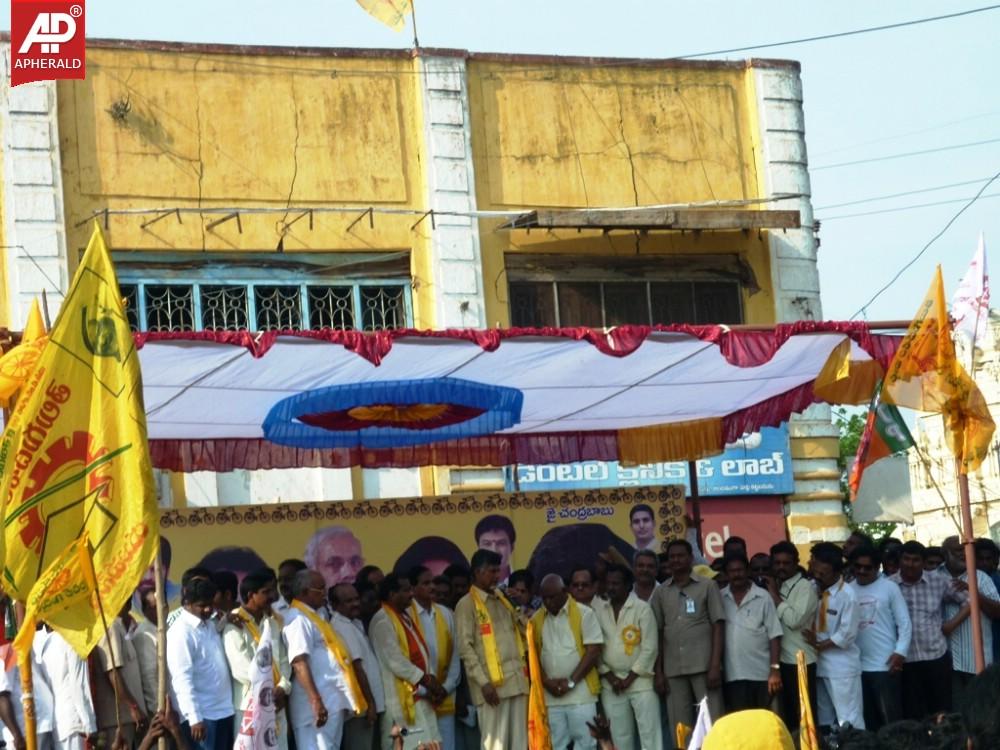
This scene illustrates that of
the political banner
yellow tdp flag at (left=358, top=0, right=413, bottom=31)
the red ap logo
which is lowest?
the political banner

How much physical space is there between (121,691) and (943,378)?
5348 millimetres

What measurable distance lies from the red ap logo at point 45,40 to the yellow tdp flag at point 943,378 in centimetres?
955

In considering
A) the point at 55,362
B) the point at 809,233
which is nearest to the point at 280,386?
the point at 55,362

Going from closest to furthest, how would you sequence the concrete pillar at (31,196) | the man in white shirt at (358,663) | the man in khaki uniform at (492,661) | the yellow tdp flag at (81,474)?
the yellow tdp flag at (81,474) → the man in white shirt at (358,663) → the man in khaki uniform at (492,661) → the concrete pillar at (31,196)

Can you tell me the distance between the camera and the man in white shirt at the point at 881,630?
13.2 metres

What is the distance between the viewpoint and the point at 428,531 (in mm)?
15828

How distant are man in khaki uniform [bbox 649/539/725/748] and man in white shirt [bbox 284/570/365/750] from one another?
7.46ft

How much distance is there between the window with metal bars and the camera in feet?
59.9

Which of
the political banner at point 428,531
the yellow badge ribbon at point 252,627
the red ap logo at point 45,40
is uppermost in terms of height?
the red ap logo at point 45,40

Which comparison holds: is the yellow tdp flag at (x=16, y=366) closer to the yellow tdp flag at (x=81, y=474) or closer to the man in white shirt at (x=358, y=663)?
the yellow tdp flag at (x=81, y=474)

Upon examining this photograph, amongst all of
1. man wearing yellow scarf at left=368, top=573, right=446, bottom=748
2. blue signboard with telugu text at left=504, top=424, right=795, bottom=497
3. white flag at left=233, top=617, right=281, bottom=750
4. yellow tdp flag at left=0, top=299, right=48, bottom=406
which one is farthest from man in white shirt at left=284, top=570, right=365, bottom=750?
blue signboard with telugu text at left=504, top=424, right=795, bottom=497

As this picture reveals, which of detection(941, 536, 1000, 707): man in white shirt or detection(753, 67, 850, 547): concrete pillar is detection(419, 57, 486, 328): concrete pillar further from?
detection(941, 536, 1000, 707): man in white shirt

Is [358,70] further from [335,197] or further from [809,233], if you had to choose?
[809,233]

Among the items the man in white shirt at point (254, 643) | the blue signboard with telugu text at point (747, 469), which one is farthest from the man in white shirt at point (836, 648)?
the blue signboard with telugu text at point (747, 469)
